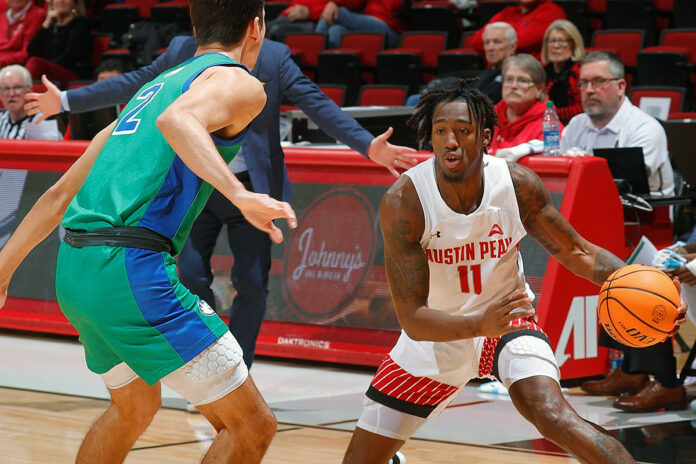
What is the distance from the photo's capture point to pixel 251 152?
5754 millimetres

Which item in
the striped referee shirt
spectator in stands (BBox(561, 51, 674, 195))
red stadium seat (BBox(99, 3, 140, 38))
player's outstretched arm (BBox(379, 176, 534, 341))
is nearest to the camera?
player's outstretched arm (BBox(379, 176, 534, 341))

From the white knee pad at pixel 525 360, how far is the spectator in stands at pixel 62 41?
1043cm

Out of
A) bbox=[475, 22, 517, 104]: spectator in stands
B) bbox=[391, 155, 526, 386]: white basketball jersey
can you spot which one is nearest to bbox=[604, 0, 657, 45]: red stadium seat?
bbox=[475, 22, 517, 104]: spectator in stands

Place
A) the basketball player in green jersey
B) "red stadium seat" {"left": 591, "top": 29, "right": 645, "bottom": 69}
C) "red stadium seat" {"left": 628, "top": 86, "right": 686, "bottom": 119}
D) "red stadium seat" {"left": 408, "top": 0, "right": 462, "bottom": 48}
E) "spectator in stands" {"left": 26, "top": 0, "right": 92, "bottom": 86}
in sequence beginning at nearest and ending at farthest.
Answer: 1. the basketball player in green jersey
2. "red stadium seat" {"left": 628, "top": 86, "right": 686, "bottom": 119}
3. "red stadium seat" {"left": 591, "top": 29, "right": 645, "bottom": 69}
4. "red stadium seat" {"left": 408, "top": 0, "right": 462, "bottom": 48}
5. "spectator in stands" {"left": 26, "top": 0, "right": 92, "bottom": 86}

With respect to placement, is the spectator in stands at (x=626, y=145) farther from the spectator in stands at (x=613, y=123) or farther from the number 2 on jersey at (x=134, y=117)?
the number 2 on jersey at (x=134, y=117)

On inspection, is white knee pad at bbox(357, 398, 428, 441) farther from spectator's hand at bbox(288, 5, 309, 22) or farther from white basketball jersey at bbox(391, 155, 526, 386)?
spectator's hand at bbox(288, 5, 309, 22)

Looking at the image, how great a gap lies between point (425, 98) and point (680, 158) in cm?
419

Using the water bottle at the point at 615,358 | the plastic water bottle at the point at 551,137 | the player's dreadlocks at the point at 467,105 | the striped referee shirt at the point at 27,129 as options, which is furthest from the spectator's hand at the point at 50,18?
the player's dreadlocks at the point at 467,105

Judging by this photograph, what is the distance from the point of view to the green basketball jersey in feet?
10.5

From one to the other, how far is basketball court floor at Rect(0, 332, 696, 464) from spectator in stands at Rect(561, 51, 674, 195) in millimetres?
1431

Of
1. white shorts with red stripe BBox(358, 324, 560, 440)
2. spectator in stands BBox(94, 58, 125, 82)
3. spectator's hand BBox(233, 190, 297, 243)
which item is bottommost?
white shorts with red stripe BBox(358, 324, 560, 440)

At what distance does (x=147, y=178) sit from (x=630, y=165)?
4203 millimetres

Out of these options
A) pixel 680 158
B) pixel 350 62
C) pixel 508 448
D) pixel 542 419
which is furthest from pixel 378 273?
pixel 350 62

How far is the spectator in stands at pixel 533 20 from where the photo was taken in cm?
994
